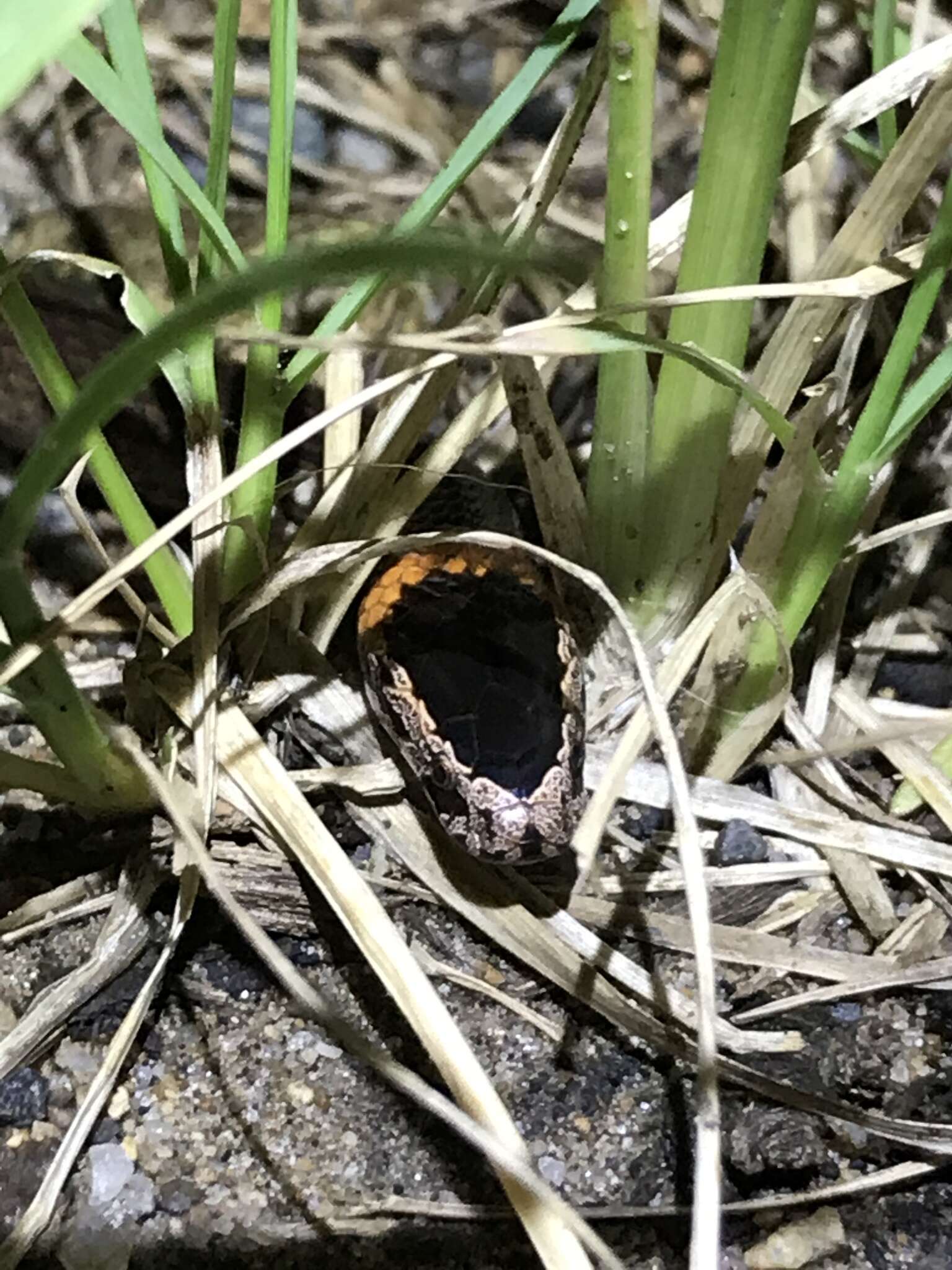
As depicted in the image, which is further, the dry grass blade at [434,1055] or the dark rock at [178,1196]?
the dark rock at [178,1196]

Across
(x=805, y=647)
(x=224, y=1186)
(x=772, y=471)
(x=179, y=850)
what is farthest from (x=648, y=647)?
(x=224, y=1186)

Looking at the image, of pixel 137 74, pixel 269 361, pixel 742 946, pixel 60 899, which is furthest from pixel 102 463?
pixel 742 946

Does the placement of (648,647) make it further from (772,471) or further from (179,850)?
(179,850)

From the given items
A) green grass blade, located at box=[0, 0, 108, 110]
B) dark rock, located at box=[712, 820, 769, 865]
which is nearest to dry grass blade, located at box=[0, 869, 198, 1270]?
dark rock, located at box=[712, 820, 769, 865]

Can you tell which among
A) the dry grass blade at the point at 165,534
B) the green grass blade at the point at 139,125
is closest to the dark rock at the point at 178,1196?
the dry grass blade at the point at 165,534

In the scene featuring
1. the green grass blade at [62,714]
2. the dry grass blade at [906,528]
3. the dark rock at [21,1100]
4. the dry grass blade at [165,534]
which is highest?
the dry grass blade at [906,528]

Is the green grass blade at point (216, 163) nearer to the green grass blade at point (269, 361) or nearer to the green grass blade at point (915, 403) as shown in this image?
the green grass blade at point (269, 361)

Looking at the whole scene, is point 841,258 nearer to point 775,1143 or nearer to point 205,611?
point 205,611
